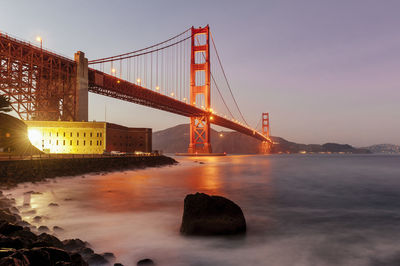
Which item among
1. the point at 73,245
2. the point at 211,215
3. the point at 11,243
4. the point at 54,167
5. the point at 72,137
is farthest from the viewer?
the point at 72,137

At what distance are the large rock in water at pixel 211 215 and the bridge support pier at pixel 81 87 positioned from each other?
3761 centimetres

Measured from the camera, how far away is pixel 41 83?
135 ft

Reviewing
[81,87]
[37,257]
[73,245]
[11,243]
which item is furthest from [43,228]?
[81,87]

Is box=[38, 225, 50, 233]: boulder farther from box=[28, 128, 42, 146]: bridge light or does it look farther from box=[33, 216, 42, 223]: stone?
box=[28, 128, 42, 146]: bridge light

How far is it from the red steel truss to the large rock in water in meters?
37.9

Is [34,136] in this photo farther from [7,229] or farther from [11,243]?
[11,243]

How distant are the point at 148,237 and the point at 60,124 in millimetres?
34687

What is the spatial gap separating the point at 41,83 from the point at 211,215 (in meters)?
41.8

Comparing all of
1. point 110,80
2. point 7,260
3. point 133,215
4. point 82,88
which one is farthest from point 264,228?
point 110,80

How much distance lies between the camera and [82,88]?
41.4 meters

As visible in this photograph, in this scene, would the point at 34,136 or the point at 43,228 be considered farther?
the point at 34,136

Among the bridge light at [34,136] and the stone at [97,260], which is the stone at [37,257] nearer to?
the stone at [97,260]

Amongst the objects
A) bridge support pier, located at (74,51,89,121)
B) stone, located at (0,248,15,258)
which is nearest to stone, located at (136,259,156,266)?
stone, located at (0,248,15,258)

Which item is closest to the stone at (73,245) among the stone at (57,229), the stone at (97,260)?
the stone at (97,260)
